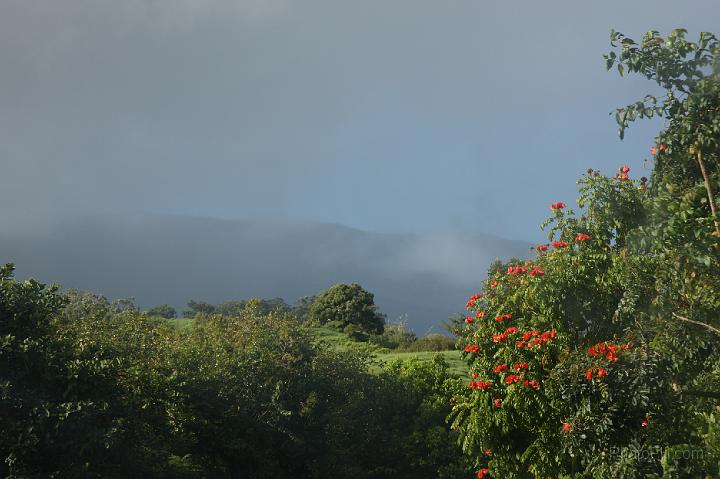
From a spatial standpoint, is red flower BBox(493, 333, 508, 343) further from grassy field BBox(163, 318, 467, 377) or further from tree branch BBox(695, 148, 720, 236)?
grassy field BBox(163, 318, 467, 377)

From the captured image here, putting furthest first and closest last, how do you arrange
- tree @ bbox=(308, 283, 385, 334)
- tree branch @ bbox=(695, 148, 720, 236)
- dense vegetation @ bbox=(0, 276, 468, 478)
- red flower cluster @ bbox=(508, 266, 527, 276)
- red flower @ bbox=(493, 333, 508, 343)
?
1. tree @ bbox=(308, 283, 385, 334)
2. red flower cluster @ bbox=(508, 266, 527, 276)
3. dense vegetation @ bbox=(0, 276, 468, 478)
4. red flower @ bbox=(493, 333, 508, 343)
5. tree branch @ bbox=(695, 148, 720, 236)

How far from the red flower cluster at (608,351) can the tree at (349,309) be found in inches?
1528

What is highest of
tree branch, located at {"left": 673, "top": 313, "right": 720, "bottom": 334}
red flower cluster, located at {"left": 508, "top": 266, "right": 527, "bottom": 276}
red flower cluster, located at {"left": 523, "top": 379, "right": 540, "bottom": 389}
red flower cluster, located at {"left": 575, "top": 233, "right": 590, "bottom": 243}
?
red flower cluster, located at {"left": 575, "top": 233, "right": 590, "bottom": 243}

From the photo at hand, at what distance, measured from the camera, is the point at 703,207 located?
7.88m

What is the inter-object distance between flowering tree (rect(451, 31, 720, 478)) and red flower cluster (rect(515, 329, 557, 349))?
0.09 ft

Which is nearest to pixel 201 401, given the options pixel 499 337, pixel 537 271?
pixel 499 337

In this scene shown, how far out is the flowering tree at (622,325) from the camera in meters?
7.38

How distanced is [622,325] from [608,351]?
1.48 meters

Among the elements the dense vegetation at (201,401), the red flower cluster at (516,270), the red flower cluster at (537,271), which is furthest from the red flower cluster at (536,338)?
the dense vegetation at (201,401)

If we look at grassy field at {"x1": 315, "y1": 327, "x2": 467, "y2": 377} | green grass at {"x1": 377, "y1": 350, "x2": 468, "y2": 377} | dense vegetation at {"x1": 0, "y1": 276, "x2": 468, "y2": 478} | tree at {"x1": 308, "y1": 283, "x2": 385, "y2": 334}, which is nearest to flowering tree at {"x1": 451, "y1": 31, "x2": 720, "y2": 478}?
dense vegetation at {"x1": 0, "y1": 276, "x2": 468, "y2": 478}

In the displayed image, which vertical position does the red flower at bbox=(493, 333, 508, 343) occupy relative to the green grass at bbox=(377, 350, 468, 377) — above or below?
below

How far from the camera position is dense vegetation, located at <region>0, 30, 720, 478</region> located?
778cm

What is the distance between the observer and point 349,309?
48.6 m

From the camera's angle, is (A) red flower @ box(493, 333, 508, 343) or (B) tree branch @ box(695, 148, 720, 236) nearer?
(B) tree branch @ box(695, 148, 720, 236)
